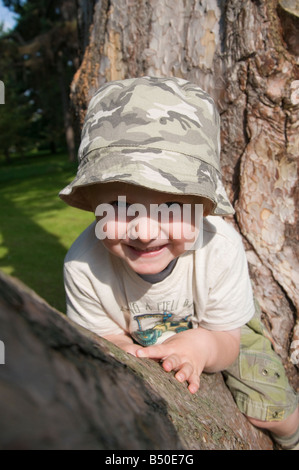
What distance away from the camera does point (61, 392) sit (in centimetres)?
58

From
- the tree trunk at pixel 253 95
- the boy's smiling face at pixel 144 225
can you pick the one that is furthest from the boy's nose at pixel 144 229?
the tree trunk at pixel 253 95

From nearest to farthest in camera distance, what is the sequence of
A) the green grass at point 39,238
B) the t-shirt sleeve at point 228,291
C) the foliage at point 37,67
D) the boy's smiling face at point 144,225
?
the boy's smiling face at point 144,225 → the t-shirt sleeve at point 228,291 → the green grass at point 39,238 → the foliage at point 37,67

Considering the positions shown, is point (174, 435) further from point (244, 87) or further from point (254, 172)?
point (244, 87)

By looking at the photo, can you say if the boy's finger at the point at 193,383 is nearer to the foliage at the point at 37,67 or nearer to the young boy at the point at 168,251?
the young boy at the point at 168,251

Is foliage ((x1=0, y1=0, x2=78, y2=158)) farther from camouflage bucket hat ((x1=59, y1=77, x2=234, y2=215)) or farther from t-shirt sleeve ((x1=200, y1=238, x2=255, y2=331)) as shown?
t-shirt sleeve ((x1=200, y1=238, x2=255, y2=331))

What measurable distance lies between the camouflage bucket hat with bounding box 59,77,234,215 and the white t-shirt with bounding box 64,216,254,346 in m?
0.33

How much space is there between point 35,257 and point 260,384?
4.35 meters

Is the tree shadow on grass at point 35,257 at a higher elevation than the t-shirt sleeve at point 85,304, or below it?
below

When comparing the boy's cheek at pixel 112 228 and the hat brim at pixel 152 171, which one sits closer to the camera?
the hat brim at pixel 152 171

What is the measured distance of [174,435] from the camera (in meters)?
0.76

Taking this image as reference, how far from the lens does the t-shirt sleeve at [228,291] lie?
187 cm

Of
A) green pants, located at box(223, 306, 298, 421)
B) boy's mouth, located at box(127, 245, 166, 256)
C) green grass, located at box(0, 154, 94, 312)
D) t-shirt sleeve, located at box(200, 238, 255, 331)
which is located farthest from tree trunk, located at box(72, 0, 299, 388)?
green grass, located at box(0, 154, 94, 312)

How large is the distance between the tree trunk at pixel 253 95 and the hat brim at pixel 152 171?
2.04 feet
